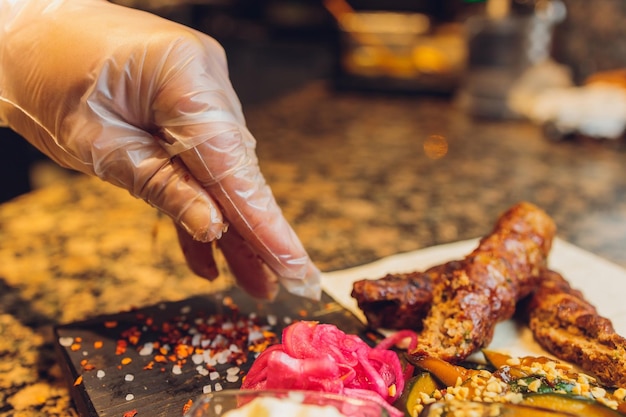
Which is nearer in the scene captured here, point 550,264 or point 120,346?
point 120,346

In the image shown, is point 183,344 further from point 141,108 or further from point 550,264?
point 550,264

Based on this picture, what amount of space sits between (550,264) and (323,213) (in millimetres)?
1053

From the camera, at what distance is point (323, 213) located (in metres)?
2.83

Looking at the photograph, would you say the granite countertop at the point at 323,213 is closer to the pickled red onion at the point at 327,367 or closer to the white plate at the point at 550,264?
the white plate at the point at 550,264

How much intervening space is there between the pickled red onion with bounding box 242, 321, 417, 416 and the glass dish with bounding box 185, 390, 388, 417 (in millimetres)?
182

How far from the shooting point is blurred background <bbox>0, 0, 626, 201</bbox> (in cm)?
459

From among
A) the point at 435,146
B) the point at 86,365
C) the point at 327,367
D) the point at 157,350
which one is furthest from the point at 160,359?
the point at 435,146

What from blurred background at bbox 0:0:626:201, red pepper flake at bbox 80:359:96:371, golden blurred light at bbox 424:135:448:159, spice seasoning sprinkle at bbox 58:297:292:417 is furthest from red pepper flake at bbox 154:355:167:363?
golden blurred light at bbox 424:135:448:159

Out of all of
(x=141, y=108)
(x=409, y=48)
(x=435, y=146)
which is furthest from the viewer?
(x=409, y=48)

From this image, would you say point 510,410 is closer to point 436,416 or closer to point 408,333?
point 436,416

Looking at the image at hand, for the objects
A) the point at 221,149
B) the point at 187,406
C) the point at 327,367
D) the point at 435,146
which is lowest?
the point at 435,146

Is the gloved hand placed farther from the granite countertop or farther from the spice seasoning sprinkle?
the granite countertop

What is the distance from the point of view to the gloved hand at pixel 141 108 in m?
1.34

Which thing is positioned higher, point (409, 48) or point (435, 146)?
point (409, 48)
